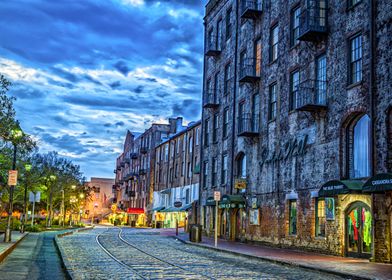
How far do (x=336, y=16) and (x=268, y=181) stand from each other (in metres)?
10.1

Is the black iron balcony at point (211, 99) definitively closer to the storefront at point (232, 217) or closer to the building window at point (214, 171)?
the building window at point (214, 171)

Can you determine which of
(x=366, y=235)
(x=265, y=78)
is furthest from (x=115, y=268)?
(x=265, y=78)

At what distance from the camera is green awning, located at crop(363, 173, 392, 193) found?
17250 millimetres

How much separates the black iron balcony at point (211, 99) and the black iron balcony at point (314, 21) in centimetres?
1565

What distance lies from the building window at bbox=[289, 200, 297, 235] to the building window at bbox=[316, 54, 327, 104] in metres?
5.36

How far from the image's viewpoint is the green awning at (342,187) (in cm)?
1972

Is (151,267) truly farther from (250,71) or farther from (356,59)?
(250,71)

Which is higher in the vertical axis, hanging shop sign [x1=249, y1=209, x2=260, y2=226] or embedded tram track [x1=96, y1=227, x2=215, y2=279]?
hanging shop sign [x1=249, y1=209, x2=260, y2=226]

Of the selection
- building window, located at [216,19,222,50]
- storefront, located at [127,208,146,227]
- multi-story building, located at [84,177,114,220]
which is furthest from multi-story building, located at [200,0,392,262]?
multi-story building, located at [84,177,114,220]

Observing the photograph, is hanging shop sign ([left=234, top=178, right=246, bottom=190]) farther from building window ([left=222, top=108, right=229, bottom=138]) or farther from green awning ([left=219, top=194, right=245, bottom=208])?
building window ([left=222, top=108, right=229, bottom=138])

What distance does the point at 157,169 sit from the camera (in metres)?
76.4

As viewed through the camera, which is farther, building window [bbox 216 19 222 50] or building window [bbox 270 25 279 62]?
building window [bbox 216 19 222 50]

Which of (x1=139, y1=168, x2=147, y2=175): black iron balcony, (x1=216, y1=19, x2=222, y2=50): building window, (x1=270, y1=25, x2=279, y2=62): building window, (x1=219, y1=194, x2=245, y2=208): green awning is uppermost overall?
(x1=216, y1=19, x2=222, y2=50): building window

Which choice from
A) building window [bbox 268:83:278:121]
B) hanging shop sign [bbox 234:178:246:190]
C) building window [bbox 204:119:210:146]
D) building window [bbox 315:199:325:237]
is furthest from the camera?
building window [bbox 204:119:210:146]
